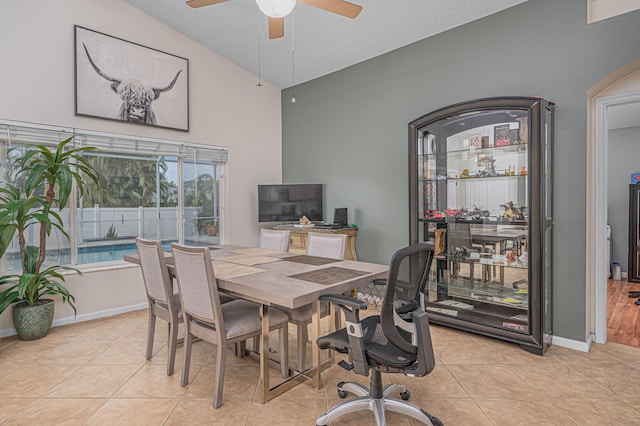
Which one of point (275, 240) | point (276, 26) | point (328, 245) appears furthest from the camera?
point (275, 240)

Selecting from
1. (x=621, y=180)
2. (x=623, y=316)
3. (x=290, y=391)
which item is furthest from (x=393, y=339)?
(x=621, y=180)

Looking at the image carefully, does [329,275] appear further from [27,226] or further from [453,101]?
[27,226]

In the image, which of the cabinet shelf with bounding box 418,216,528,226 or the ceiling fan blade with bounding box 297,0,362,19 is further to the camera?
the cabinet shelf with bounding box 418,216,528,226

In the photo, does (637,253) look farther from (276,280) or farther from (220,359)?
(220,359)

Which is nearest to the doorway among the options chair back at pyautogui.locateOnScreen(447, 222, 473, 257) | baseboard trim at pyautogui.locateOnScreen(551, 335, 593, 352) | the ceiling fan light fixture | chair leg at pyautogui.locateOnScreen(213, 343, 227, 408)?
→ baseboard trim at pyautogui.locateOnScreen(551, 335, 593, 352)

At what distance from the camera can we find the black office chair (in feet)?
5.66

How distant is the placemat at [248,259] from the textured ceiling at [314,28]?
250 centimetres

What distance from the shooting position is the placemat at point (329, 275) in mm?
2245

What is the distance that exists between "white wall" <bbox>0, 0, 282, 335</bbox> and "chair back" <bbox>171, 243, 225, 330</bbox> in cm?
227

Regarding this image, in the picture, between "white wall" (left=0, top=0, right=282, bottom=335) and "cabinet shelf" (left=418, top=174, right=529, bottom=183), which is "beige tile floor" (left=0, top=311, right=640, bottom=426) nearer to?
"white wall" (left=0, top=0, right=282, bottom=335)

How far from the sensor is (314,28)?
388 centimetres

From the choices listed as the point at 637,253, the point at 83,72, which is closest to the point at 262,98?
the point at 83,72

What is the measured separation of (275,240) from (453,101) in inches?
91.5

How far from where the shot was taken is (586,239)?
293 centimetres
